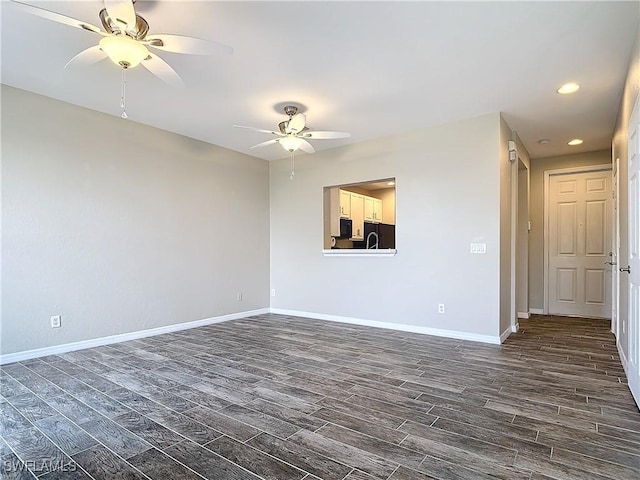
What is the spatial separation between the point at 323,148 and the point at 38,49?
3580mm

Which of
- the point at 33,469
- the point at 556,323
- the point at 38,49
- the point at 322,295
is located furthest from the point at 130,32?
the point at 556,323

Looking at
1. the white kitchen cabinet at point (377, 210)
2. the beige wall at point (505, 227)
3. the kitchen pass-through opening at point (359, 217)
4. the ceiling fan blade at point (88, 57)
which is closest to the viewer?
the ceiling fan blade at point (88, 57)

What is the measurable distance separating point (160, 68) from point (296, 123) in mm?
1487

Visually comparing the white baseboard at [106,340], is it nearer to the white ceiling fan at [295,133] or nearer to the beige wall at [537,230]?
the white ceiling fan at [295,133]

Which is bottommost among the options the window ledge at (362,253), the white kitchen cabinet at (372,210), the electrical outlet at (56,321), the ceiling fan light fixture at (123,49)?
the electrical outlet at (56,321)

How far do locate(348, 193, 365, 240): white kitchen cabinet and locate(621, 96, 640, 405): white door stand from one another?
Result: 4728 mm

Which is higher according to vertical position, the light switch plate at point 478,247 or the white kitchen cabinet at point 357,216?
the white kitchen cabinet at point 357,216

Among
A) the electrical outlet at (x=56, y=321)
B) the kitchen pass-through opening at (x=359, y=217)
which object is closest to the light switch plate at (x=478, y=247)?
the kitchen pass-through opening at (x=359, y=217)

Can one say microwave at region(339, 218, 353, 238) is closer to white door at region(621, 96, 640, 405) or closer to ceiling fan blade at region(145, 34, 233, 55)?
white door at region(621, 96, 640, 405)

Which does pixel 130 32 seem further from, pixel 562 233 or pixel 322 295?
pixel 562 233

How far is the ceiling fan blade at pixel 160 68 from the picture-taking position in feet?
7.71

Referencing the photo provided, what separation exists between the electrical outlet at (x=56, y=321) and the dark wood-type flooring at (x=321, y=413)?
34 centimetres

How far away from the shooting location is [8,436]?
2049mm

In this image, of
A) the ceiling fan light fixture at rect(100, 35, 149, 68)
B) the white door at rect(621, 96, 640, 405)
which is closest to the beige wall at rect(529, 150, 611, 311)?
the white door at rect(621, 96, 640, 405)
